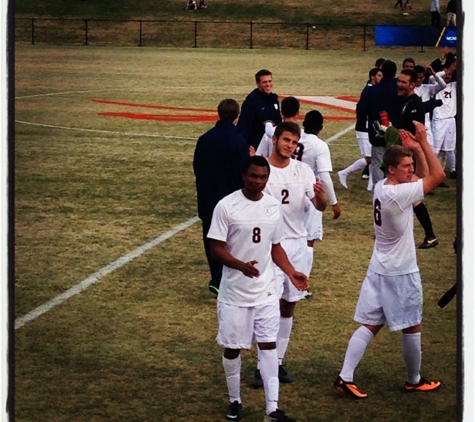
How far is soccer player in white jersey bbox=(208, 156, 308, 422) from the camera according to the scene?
849 centimetres

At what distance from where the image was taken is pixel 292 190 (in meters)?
9.77

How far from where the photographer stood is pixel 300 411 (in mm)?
9047

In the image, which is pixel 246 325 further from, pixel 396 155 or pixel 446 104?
pixel 446 104

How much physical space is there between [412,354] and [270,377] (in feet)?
4.83

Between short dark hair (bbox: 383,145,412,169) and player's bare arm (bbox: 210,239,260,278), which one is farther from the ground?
short dark hair (bbox: 383,145,412,169)

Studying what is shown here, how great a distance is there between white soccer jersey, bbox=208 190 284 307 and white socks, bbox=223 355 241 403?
1.63ft

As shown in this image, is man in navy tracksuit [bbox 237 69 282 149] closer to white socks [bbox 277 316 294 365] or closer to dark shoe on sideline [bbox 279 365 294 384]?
white socks [bbox 277 316 294 365]

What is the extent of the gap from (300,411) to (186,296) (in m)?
3.83

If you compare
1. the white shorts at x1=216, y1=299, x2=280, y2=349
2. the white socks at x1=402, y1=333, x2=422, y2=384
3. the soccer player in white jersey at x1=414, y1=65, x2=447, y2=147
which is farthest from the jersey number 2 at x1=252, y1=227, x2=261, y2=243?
the soccer player in white jersey at x1=414, y1=65, x2=447, y2=147

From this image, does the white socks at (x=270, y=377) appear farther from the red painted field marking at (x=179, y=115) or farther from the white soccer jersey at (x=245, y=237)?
the red painted field marking at (x=179, y=115)

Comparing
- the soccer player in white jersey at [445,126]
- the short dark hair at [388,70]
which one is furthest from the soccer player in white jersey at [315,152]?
the soccer player in white jersey at [445,126]

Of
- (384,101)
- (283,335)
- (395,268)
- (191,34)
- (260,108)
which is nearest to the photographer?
(395,268)

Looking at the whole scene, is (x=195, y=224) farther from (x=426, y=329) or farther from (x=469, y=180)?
(x=469, y=180)

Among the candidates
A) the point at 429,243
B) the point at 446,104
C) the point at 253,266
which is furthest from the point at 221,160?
the point at 446,104
